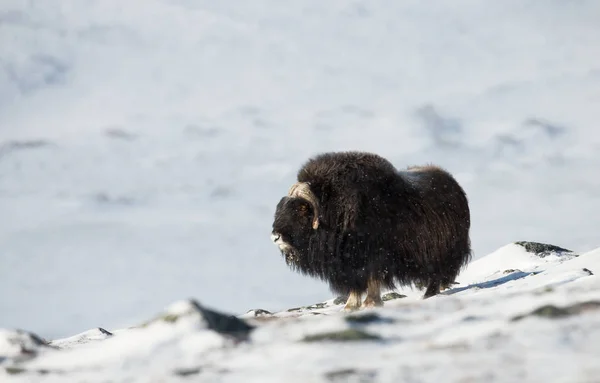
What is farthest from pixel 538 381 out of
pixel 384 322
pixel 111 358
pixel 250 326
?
pixel 111 358

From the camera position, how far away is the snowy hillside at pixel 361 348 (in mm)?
2914

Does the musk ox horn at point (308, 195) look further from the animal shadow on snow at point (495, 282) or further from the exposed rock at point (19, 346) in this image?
the exposed rock at point (19, 346)

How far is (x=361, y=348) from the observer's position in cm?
326

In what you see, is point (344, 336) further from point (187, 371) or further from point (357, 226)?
point (357, 226)

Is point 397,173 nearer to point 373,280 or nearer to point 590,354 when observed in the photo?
point 373,280

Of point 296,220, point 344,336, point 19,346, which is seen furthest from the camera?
point 296,220

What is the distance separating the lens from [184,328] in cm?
358

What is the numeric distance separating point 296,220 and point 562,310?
4787 mm

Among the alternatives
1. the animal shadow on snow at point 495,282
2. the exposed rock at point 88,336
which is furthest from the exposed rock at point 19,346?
the animal shadow on snow at point 495,282

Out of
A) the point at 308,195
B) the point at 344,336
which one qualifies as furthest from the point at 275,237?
the point at 344,336

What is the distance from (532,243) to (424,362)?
10.3 metres

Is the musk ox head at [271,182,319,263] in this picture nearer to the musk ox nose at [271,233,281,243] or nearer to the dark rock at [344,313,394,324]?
the musk ox nose at [271,233,281,243]

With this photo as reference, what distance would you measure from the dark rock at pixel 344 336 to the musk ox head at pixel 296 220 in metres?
4.62

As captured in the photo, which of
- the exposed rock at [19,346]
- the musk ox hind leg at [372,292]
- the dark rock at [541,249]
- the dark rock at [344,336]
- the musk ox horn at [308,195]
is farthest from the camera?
the dark rock at [541,249]
